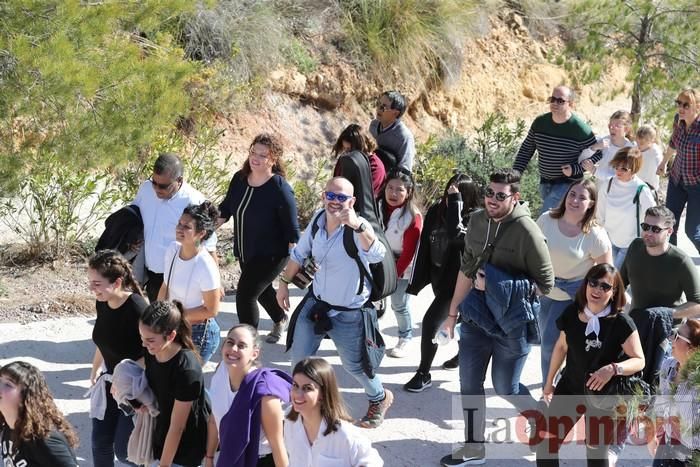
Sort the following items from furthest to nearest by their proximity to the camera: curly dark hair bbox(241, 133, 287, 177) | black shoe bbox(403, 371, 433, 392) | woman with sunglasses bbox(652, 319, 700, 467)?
black shoe bbox(403, 371, 433, 392)
curly dark hair bbox(241, 133, 287, 177)
woman with sunglasses bbox(652, 319, 700, 467)

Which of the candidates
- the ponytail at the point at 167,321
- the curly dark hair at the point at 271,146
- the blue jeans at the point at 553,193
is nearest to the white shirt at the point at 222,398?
the ponytail at the point at 167,321

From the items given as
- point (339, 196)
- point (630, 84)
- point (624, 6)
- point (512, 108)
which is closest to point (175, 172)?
point (339, 196)

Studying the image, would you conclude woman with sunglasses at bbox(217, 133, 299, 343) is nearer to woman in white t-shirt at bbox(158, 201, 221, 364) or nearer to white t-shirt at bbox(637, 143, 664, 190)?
woman in white t-shirt at bbox(158, 201, 221, 364)

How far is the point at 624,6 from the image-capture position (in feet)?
45.7

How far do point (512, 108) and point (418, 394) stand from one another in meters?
9.80

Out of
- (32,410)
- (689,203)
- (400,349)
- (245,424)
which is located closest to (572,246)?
(400,349)

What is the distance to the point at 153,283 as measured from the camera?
22.0 ft

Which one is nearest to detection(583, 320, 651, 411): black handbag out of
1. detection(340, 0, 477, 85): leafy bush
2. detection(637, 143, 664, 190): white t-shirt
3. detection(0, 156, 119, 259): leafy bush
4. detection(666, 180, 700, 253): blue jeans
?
detection(666, 180, 700, 253): blue jeans

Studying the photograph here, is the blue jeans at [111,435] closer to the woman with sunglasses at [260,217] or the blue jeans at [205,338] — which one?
the blue jeans at [205,338]

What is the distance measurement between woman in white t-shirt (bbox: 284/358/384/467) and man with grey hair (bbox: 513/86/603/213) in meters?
4.53

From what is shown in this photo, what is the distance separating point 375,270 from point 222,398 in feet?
5.08

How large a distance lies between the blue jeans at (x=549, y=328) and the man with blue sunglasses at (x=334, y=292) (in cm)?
112

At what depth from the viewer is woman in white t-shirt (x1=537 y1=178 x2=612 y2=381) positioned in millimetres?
6344

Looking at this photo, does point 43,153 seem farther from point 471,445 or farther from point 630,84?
point 630,84
